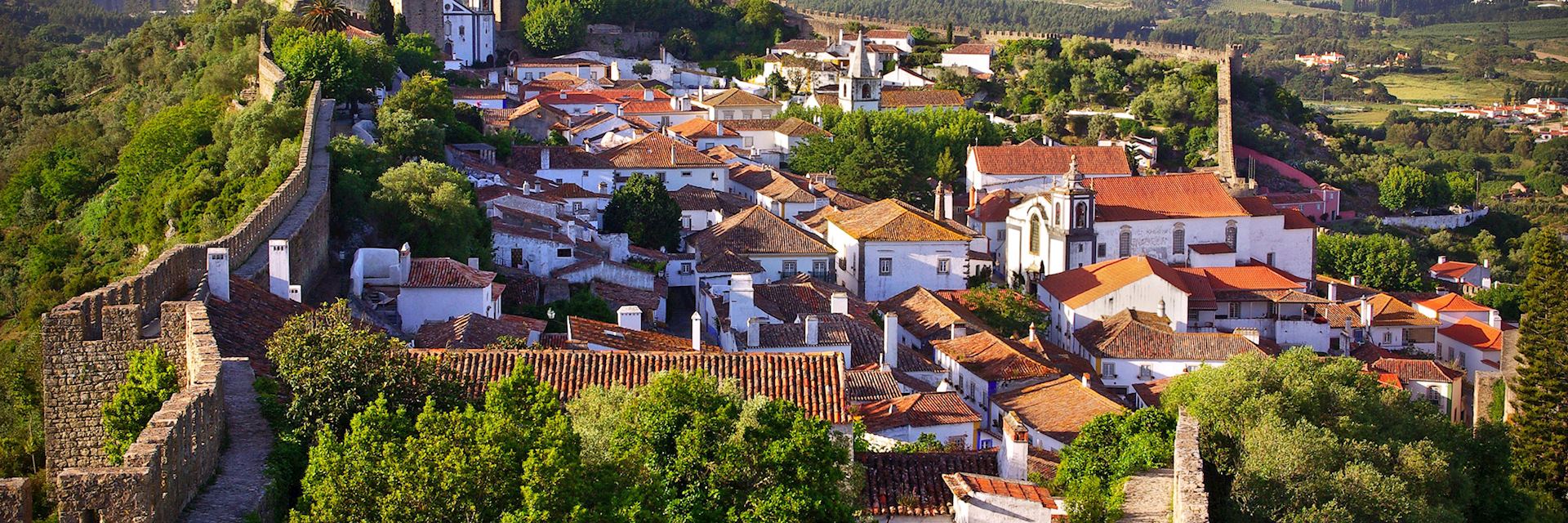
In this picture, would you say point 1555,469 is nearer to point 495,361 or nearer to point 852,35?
point 495,361

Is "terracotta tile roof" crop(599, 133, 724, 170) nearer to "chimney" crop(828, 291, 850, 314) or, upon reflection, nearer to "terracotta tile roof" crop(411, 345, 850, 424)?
"chimney" crop(828, 291, 850, 314)

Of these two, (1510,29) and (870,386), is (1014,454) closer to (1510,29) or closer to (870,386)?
(870,386)

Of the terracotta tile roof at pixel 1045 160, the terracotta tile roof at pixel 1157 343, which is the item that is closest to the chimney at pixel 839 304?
the terracotta tile roof at pixel 1157 343

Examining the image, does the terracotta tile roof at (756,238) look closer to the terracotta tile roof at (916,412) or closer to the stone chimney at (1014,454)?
the terracotta tile roof at (916,412)

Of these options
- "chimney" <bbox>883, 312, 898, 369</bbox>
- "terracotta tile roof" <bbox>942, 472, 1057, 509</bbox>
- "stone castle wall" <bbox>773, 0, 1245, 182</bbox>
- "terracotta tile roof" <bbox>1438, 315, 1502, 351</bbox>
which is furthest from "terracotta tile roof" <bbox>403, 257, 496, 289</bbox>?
"stone castle wall" <bbox>773, 0, 1245, 182</bbox>

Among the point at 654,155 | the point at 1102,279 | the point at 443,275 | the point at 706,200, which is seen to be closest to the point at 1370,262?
the point at 1102,279
